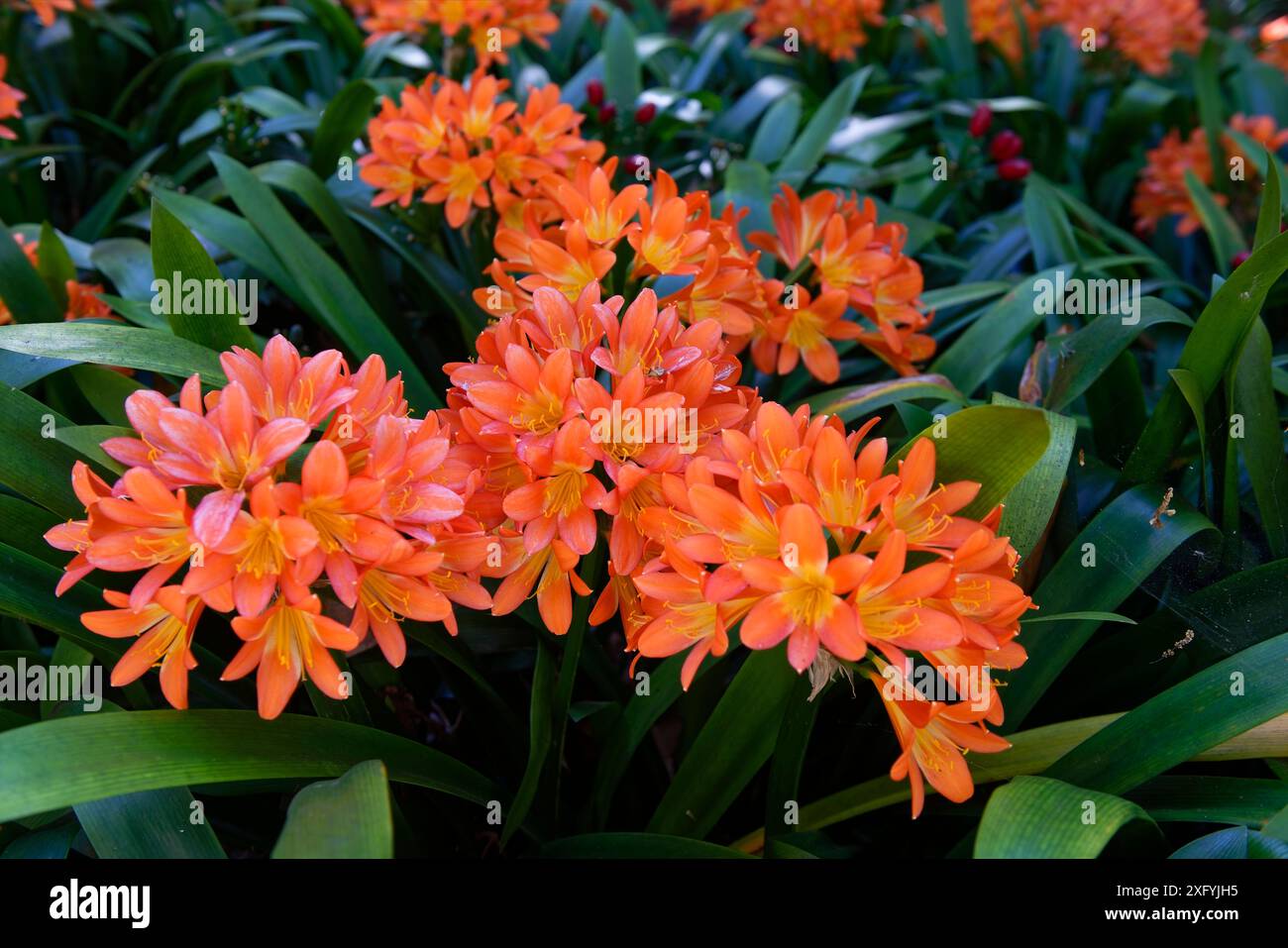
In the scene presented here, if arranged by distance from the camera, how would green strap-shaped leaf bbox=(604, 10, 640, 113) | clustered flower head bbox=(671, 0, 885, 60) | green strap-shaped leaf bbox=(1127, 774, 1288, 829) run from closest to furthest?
green strap-shaped leaf bbox=(1127, 774, 1288, 829), green strap-shaped leaf bbox=(604, 10, 640, 113), clustered flower head bbox=(671, 0, 885, 60)

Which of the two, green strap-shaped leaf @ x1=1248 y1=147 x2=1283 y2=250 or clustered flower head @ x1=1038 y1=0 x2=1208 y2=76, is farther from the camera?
clustered flower head @ x1=1038 y1=0 x2=1208 y2=76

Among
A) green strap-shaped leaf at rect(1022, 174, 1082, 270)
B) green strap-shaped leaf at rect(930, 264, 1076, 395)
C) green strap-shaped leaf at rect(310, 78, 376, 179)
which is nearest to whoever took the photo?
green strap-shaped leaf at rect(930, 264, 1076, 395)

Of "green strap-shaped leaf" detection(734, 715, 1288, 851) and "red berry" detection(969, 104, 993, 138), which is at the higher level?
"red berry" detection(969, 104, 993, 138)

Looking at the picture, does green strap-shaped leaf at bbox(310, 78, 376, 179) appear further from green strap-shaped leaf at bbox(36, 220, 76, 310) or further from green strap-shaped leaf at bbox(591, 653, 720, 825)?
green strap-shaped leaf at bbox(591, 653, 720, 825)

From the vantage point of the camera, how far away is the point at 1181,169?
2326 millimetres

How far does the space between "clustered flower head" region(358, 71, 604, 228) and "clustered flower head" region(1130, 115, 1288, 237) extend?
1.59 m

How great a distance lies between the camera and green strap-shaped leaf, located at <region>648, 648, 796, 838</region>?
3.36 ft

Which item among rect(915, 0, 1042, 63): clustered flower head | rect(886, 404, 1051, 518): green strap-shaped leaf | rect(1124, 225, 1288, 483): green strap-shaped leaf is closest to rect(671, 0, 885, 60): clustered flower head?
rect(915, 0, 1042, 63): clustered flower head

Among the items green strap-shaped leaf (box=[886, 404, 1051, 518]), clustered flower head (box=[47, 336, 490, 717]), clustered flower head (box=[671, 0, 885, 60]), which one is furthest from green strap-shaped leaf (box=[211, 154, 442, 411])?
clustered flower head (box=[671, 0, 885, 60])

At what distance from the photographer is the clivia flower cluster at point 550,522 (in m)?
0.75

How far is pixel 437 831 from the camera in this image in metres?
1.19

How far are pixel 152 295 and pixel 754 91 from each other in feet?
5.55

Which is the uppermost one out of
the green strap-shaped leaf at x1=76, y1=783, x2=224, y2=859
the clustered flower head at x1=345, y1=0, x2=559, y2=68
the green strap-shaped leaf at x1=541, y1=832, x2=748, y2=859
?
the clustered flower head at x1=345, y1=0, x2=559, y2=68

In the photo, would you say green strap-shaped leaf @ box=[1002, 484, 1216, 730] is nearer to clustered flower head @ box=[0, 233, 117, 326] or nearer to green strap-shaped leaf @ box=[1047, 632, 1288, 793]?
green strap-shaped leaf @ box=[1047, 632, 1288, 793]
